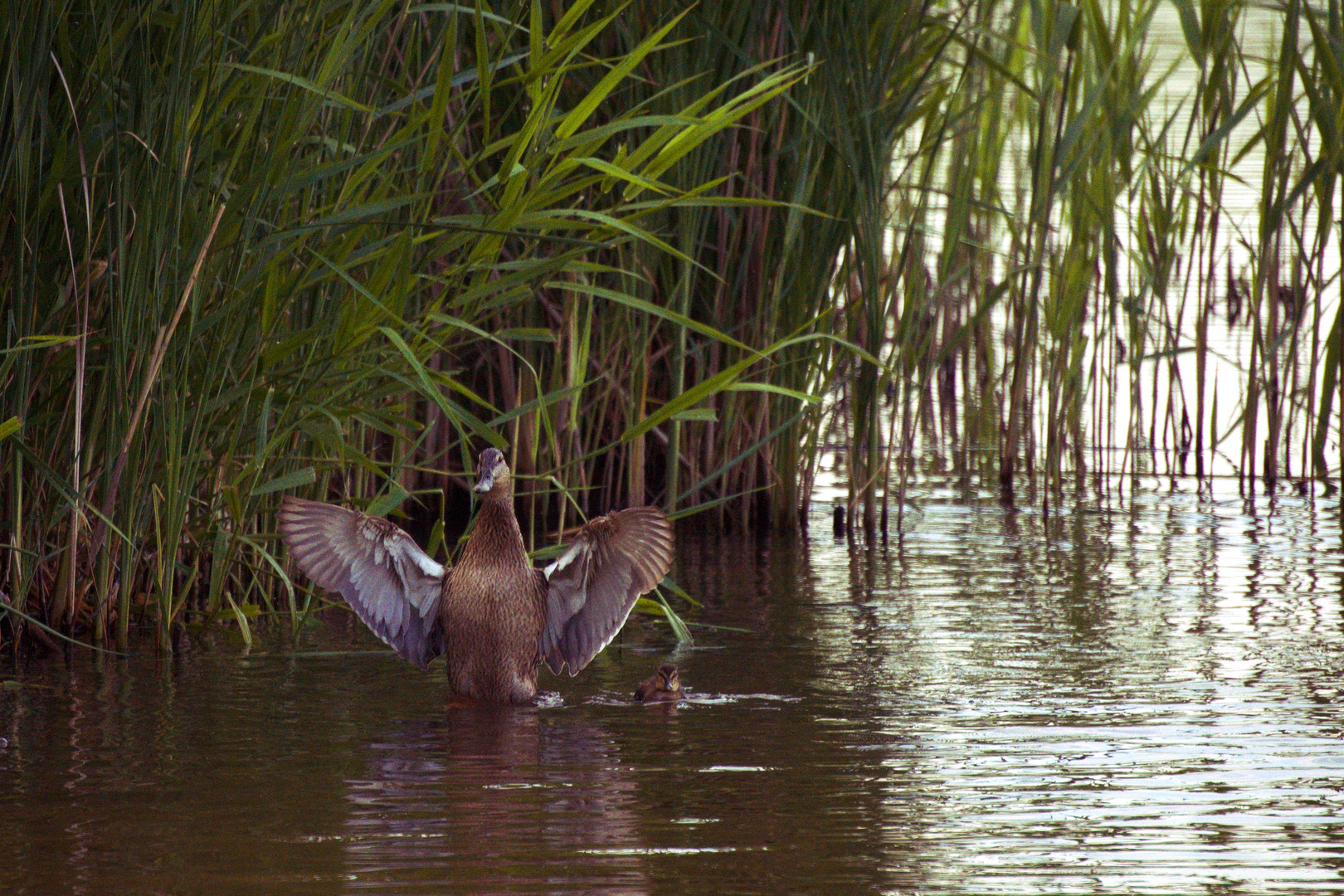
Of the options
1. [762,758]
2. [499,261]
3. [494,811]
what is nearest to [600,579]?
[762,758]

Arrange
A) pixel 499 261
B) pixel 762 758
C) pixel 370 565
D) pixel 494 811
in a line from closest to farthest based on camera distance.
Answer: pixel 494 811, pixel 762 758, pixel 370 565, pixel 499 261

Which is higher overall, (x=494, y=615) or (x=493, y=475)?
(x=493, y=475)

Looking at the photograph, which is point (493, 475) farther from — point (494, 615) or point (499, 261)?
point (499, 261)

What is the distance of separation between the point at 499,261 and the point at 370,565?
2041 millimetres

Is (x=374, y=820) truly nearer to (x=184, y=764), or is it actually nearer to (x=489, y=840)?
(x=489, y=840)

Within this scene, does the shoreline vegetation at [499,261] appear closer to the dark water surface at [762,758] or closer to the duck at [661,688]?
the dark water surface at [762,758]

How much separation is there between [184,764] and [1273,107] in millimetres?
5820

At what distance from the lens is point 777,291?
23.9ft

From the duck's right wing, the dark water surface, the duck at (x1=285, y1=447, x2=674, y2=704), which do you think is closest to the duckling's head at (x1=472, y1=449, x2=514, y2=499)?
the duck at (x1=285, y1=447, x2=674, y2=704)

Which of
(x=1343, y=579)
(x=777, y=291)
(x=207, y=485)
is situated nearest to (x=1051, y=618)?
(x=1343, y=579)

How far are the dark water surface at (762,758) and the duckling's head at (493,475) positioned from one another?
1.85 feet

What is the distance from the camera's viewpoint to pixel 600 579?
17.1ft

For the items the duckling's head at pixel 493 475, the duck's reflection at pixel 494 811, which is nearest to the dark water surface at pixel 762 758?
the duck's reflection at pixel 494 811

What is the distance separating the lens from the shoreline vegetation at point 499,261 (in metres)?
4.87
